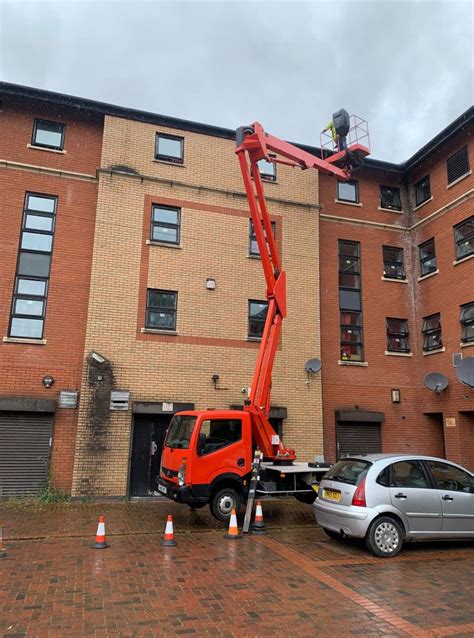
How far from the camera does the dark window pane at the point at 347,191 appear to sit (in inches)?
683

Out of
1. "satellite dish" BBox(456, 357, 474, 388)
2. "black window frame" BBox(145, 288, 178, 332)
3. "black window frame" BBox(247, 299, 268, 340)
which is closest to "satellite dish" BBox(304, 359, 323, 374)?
"black window frame" BBox(247, 299, 268, 340)

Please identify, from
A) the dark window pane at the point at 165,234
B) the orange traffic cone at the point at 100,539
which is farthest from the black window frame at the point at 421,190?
the orange traffic cone at the point at 100,539

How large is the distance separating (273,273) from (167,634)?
8.43 meters

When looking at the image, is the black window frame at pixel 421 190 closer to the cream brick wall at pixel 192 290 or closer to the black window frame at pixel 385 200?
the black window frame at pixel 385 200

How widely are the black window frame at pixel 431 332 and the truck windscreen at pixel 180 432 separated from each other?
9190 millimetres

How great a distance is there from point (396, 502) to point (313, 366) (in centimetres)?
711

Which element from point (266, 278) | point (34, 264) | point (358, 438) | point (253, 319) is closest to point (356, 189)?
point (253, 319)

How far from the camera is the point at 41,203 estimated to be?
1400 centimetres

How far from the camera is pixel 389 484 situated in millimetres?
7773

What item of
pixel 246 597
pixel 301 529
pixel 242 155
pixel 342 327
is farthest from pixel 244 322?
pixel 246 597

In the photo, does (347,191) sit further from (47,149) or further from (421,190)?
(47,149)

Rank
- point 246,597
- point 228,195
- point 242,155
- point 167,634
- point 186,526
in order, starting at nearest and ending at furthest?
1. point 167,634
2. point 246,597
3. point 186,526
4. point 242,155
5. point 228,195

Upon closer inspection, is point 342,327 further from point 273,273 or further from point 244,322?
point 273,273

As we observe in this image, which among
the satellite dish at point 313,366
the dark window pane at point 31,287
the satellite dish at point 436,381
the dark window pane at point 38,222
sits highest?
the dark window pane at point 38,222
